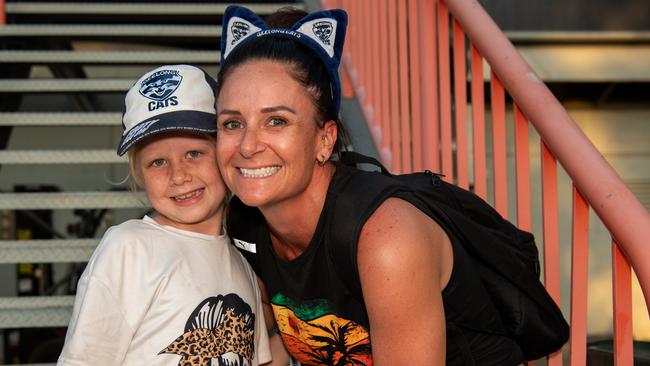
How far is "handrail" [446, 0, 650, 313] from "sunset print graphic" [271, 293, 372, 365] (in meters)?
0.71

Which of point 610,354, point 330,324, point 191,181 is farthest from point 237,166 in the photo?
point 610,354

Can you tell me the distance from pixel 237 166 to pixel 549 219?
93 centimetres

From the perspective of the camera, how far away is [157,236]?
2.04 metres

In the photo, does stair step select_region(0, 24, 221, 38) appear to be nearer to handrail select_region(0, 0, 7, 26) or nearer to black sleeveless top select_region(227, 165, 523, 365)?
handrail select_region(0, 0, 7, 26)

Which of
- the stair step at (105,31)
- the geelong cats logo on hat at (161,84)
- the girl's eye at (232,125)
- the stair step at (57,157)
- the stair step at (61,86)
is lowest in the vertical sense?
the girl's eye at (232,125)

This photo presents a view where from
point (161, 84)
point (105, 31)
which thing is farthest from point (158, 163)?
point (105, 31)

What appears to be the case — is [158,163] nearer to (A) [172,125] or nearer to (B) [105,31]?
(A) [172,125]

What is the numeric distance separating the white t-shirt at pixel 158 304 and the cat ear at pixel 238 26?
56cm

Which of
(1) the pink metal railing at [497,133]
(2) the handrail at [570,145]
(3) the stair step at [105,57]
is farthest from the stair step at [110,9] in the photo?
(2) the handrail at [570,145]

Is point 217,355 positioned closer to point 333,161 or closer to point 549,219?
point 333,161

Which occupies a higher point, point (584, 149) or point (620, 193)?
point (584, 149)

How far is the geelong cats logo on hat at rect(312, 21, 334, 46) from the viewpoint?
6.16ft

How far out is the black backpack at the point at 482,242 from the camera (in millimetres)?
1745

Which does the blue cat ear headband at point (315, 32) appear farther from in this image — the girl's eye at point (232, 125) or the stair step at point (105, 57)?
the stair step at point (105, 57)
